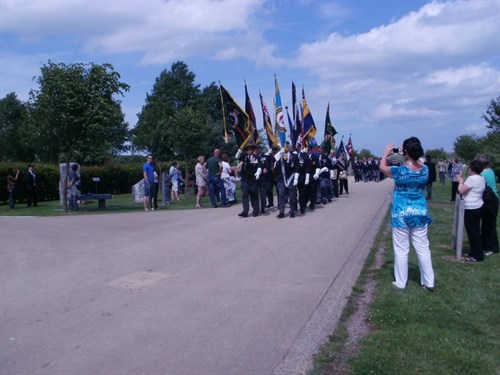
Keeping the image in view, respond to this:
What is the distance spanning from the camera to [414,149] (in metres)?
7.04

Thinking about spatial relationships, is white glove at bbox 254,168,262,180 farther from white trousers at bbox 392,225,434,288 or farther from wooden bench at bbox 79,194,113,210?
white trousers at bbox 392,225,434,288

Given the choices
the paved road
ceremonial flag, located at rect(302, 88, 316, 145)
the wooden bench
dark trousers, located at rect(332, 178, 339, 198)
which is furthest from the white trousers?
dark trousers, located at rect(332, 178, 339, 198)

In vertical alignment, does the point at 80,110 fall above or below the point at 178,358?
above

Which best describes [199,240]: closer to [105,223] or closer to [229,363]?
[105,223]

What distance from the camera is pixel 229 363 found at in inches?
186

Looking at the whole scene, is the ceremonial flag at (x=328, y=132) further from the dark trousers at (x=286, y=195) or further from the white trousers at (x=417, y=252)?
the white trousers at (x=417, y=252)

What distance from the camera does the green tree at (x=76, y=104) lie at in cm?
1838

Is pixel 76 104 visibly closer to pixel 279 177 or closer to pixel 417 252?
pixel 279 177

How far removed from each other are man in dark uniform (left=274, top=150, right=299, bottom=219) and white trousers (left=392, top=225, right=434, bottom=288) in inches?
313

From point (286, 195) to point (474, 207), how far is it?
6.78 meters

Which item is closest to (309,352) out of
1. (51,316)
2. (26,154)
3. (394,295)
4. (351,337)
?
(351,337)

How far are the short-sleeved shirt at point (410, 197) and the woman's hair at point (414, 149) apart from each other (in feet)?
0.57

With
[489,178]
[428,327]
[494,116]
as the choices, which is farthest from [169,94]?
[428,327]

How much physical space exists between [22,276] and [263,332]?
14.5 feet
